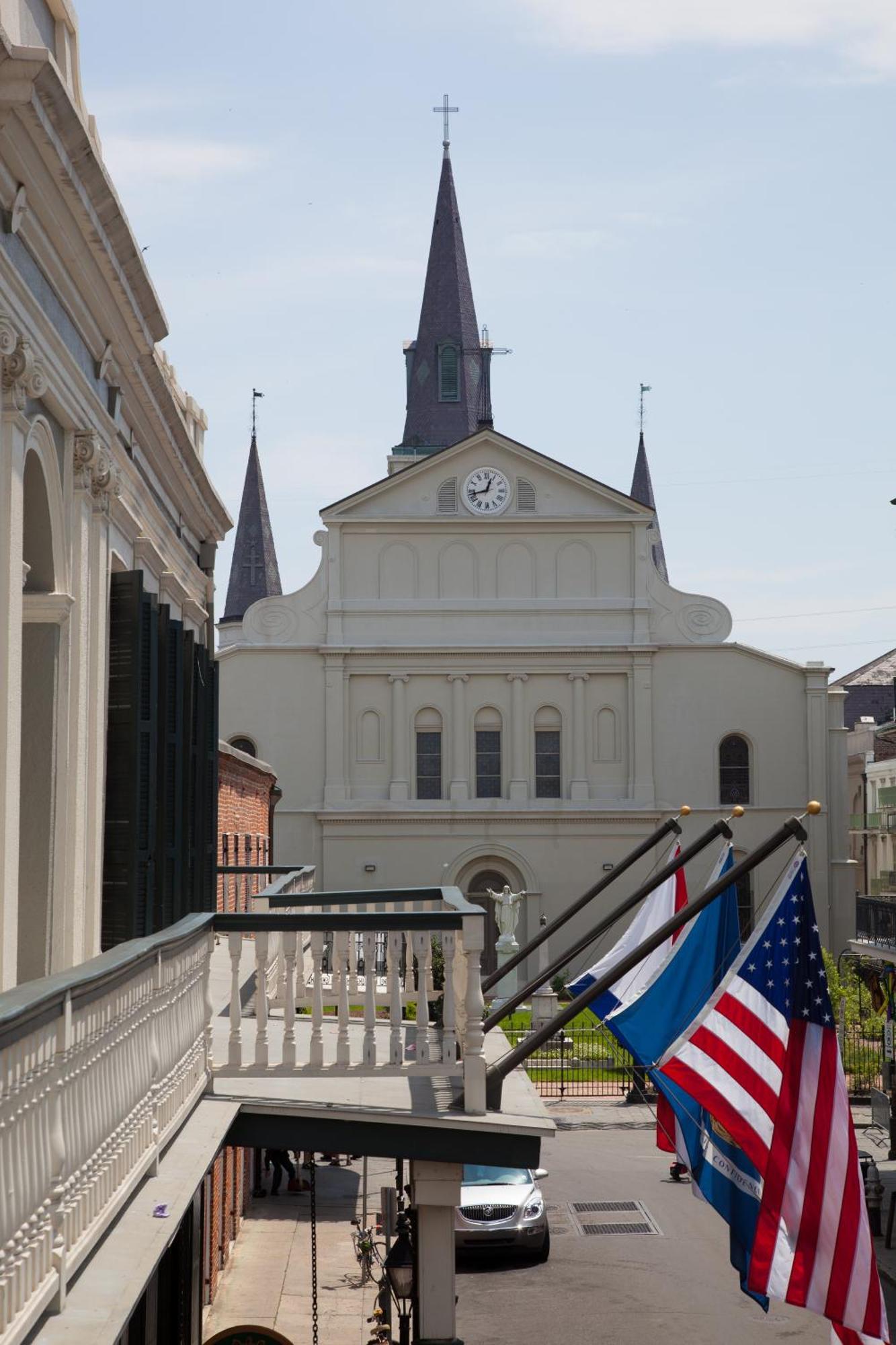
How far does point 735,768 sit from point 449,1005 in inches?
1609

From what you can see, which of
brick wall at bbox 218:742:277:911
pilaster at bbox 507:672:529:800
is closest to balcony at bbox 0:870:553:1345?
brick wall at bbox 218:742:277:911

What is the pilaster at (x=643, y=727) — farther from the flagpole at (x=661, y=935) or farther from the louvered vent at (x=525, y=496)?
the flagpole at (x=661, y=935)

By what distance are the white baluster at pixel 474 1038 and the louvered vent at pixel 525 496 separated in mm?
40366

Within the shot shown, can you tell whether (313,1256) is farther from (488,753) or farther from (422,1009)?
(488,753)

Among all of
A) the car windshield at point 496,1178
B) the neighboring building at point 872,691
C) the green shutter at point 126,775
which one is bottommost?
the car windshield at point 496,1178

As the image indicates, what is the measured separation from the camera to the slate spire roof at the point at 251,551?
213 ft

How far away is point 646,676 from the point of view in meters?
47.5

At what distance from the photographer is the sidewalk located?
52.7 ft

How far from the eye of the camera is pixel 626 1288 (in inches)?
696

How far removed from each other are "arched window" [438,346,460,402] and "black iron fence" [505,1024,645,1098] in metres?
29.9

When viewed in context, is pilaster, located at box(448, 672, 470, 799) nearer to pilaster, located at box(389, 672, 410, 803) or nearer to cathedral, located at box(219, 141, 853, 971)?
cathedral, located at box(219, 141, 853, 971)

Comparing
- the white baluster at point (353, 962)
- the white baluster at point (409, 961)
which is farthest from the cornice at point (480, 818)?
the white baluster at point (409, 961)

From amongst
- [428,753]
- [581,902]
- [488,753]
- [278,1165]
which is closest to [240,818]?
[278,1165]

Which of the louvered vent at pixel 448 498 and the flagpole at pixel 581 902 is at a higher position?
the louvered vent at pixel 448 498
